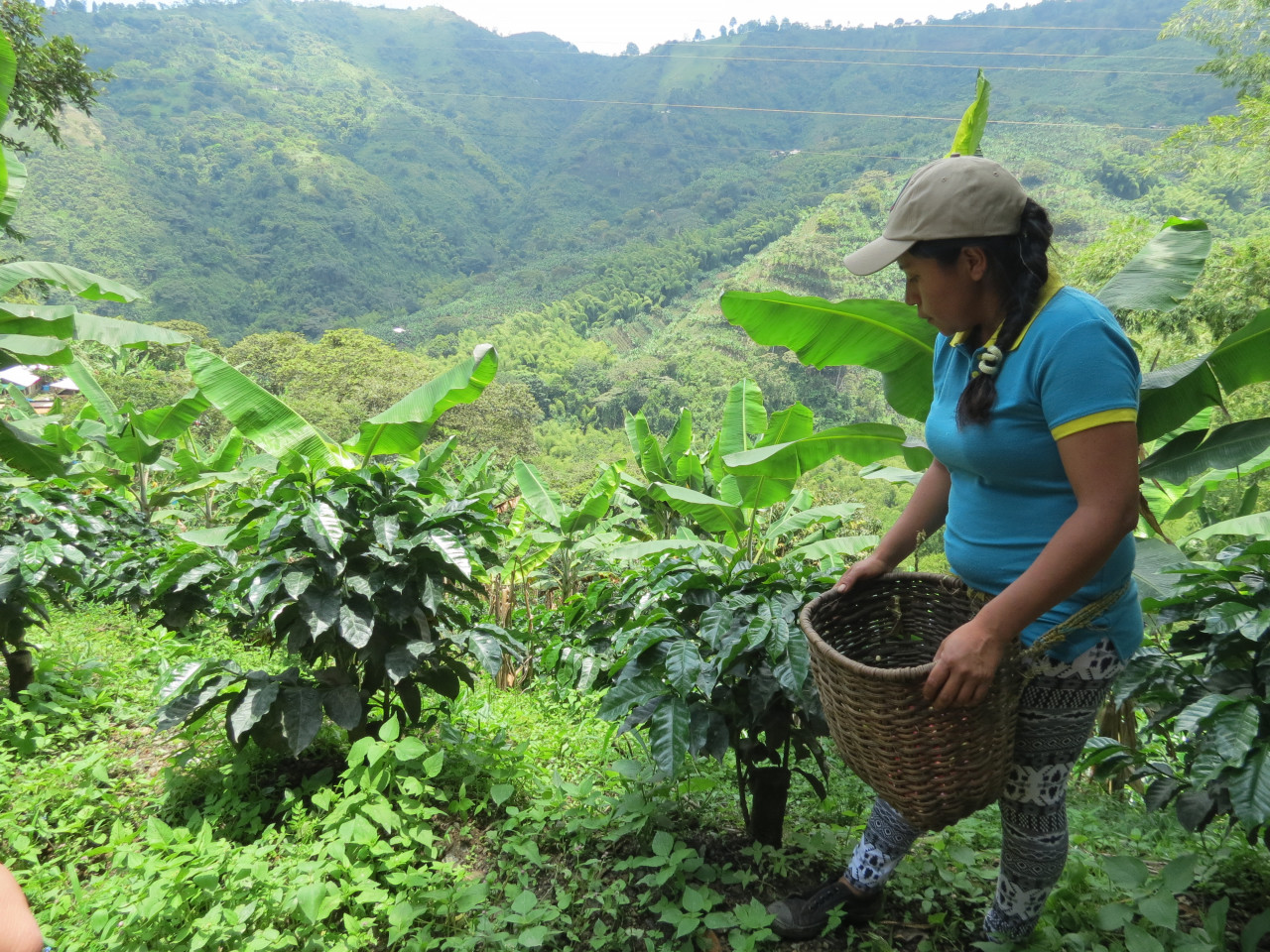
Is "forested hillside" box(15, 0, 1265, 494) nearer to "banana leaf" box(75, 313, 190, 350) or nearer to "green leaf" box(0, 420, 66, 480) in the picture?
"banana leaf" box(75, 313, 190, 350)

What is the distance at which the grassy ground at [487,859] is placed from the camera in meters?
1.50

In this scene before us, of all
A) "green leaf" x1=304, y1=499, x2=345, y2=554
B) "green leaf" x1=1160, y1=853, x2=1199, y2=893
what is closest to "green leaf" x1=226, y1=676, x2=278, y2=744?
"green leaf" x1=304, y1=499, x2=345, y2=554

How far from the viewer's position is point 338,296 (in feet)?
165

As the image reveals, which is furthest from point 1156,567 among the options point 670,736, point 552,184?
point 552,184

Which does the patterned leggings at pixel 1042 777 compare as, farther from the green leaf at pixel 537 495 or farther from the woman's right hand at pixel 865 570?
the green leaf at pixel 537 495

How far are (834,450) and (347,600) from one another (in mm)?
1776

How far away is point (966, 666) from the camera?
1.07m

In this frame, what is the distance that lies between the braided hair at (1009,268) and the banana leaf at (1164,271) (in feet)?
4.16

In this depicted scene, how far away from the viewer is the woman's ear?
3.70ft

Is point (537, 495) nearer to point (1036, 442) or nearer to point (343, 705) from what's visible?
point (343, 705)

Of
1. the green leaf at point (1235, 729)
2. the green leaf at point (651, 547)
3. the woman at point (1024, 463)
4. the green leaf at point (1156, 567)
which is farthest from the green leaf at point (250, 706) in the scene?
the green leaf at point (1156, 567)

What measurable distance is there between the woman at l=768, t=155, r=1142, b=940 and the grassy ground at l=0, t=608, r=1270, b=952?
35 centimetres

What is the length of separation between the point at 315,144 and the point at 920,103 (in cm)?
5003

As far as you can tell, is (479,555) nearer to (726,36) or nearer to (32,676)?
(32,676)
